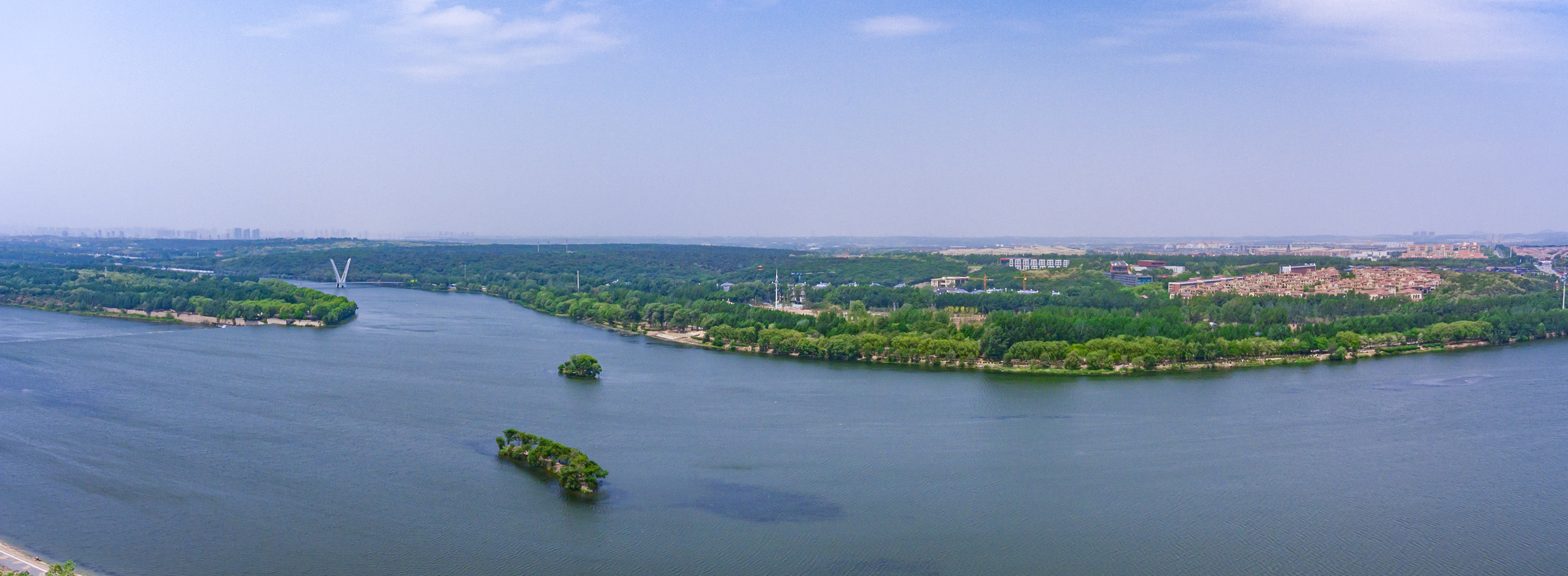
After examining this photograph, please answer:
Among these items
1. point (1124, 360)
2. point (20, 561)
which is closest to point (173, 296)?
point (20, 561)

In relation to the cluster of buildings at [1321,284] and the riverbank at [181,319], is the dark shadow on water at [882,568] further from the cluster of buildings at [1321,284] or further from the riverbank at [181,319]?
the cluster of buildings at [1321,284]

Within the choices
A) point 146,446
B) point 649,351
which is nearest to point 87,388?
point 146,446

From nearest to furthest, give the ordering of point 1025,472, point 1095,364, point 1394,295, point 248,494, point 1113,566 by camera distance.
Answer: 1. point 1113,566
2. point 248,494
3. point 1025,472
4. point 1095,364
5. point 1394,295

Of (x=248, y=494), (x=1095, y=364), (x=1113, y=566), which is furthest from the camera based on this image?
(x=1095, y=364)

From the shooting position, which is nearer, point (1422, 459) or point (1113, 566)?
point (1113, 566)

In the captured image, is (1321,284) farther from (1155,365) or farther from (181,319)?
(181,319)

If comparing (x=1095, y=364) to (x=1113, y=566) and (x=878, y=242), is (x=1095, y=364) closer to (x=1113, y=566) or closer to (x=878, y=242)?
(x=1113, y=566)

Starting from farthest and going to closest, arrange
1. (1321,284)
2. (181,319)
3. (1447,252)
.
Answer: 1. (1447,252)
2. (1321,284)
3. (181,319)

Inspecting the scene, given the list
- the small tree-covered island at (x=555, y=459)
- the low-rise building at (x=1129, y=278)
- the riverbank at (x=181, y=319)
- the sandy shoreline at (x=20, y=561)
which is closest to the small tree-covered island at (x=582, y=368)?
the small tree-covered island at (x=555, y=459)
